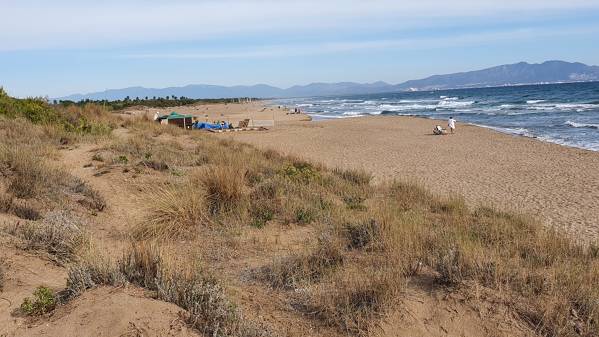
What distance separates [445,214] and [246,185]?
3.35 metres

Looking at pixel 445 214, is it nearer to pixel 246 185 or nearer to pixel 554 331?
pixel 246 185

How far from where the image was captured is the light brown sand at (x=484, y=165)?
34.2 ft

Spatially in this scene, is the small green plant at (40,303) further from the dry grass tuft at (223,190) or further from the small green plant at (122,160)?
the small green plant at (122,160)

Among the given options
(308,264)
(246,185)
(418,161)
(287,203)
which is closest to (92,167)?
(246,185)

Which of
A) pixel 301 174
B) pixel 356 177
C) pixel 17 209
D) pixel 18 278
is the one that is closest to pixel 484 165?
pixel 356 177

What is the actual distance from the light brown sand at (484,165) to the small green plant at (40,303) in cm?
765

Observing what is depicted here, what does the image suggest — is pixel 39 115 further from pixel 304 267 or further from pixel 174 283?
pixel 174 283

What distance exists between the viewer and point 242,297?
4.03 m

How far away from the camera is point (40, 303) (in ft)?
10.8

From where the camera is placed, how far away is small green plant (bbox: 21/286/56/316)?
10.7ft

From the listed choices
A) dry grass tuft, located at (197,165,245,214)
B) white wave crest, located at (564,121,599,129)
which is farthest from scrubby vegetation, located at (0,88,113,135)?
white wave crest, located at (564,121,599,129)

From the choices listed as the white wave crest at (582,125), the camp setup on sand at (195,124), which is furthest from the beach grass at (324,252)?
the white wave crest at (582,125)

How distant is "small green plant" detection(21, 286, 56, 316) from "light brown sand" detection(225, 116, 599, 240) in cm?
765

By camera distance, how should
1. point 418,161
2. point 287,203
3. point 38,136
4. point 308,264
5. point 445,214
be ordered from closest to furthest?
point 308,264
point 287,203
point 445,214
point 38,136
point 418,161
